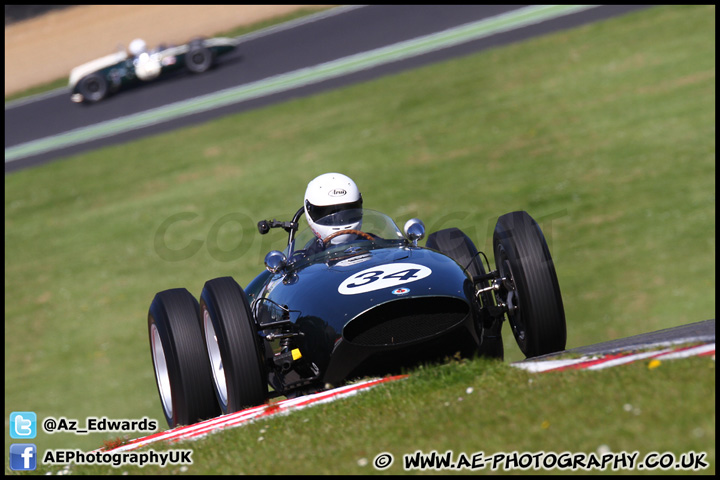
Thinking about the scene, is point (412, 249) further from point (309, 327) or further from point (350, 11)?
point (350, 11)

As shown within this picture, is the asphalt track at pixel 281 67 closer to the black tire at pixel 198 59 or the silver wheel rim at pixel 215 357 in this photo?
the black tire at pixel 198 59

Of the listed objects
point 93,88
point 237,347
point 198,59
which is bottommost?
point 237,347

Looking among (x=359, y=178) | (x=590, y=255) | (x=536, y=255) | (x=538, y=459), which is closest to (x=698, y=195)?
(x=590, y=255)

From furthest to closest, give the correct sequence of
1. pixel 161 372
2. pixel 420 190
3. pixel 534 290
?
pixel 420 190, pixel 161 372, pixel 534 290

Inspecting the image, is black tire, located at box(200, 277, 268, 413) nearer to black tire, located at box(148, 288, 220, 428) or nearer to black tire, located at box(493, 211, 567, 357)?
black tire, located at box(148, 288, 220, 428)

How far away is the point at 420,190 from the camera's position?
17.6 m

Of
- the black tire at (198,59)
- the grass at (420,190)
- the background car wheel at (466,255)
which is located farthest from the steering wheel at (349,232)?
the black tire at (198,59)

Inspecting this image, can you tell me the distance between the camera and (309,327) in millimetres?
6309

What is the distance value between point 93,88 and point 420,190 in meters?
11.3

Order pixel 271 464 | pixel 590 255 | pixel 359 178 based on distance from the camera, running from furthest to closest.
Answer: pixel 359 178
pixel 590 255
pixel 271 464

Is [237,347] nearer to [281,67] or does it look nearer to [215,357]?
[215,357]

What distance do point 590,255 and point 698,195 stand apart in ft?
7.75

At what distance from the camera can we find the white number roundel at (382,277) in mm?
6082

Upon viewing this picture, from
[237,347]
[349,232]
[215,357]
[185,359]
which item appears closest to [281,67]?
[349,232]
